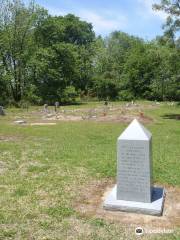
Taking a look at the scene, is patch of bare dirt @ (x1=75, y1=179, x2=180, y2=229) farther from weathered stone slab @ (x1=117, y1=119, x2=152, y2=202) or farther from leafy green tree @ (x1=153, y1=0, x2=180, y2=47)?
leafy green tree @ (x1=153, y1=0, x2=180, y2=47)

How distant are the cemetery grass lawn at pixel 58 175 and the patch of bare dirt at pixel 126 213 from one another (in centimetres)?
16

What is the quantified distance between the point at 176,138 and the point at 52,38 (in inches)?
996

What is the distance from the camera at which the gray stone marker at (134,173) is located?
21.8ft

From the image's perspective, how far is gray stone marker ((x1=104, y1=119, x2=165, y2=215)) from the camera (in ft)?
21.8

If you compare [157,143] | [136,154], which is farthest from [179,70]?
[136,154]

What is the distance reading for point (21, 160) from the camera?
10.2 meters

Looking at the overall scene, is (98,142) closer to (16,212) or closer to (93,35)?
(16,212)

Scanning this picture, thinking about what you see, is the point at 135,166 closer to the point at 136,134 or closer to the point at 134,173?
the point at 134,173

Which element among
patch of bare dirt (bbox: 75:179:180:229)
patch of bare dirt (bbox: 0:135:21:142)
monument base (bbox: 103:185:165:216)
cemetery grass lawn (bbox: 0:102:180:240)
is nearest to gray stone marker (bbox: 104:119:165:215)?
monument base (bbox: 103:185:165:216)

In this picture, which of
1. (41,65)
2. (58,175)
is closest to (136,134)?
(58,175)

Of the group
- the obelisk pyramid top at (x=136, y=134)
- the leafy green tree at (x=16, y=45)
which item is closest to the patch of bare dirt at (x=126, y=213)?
the obelisk pyramid top at (x=136, y=134)

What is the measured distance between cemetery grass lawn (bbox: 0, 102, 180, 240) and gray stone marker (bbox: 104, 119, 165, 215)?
76 cm

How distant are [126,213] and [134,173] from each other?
697mm

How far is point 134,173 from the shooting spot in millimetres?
6711
